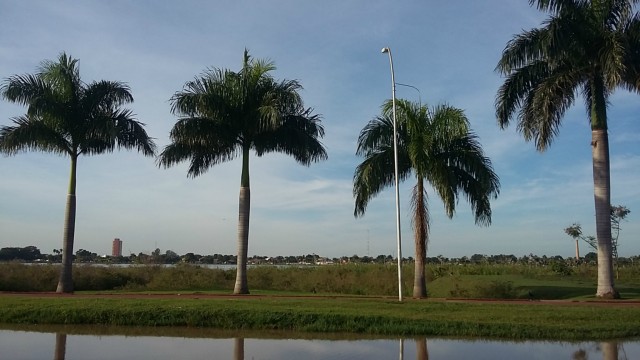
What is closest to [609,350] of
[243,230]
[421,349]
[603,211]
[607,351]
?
[607,351]

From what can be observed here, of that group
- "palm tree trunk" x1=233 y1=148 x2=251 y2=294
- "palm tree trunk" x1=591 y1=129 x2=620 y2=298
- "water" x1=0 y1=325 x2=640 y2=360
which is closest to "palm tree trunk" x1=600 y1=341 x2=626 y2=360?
"water" x1=0 y1=325 x2=640 y2=360

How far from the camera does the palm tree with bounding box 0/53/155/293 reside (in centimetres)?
2525

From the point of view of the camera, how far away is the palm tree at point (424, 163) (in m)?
22.8

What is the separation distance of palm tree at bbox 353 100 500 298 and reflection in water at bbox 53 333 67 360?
13.1m

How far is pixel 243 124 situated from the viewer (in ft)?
80.7

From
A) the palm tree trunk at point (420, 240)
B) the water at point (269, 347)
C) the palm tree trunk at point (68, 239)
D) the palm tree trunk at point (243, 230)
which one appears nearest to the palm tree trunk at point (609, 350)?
the water at point (269, 347)

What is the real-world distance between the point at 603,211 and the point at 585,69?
16.6 feet

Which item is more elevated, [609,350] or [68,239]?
[68,239]

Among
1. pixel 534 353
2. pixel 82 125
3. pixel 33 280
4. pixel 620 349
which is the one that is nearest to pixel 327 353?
pixel 534 353

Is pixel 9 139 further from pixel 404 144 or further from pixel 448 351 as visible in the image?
pixel 448 351

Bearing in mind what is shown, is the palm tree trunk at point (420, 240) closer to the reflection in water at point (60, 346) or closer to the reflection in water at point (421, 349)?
the reflection in water at point (421, 349)

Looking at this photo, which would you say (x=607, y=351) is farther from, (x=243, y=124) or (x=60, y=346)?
(x=243, y=124)

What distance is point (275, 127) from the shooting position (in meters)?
23.3

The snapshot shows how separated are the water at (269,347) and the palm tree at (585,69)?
32.4 ft
